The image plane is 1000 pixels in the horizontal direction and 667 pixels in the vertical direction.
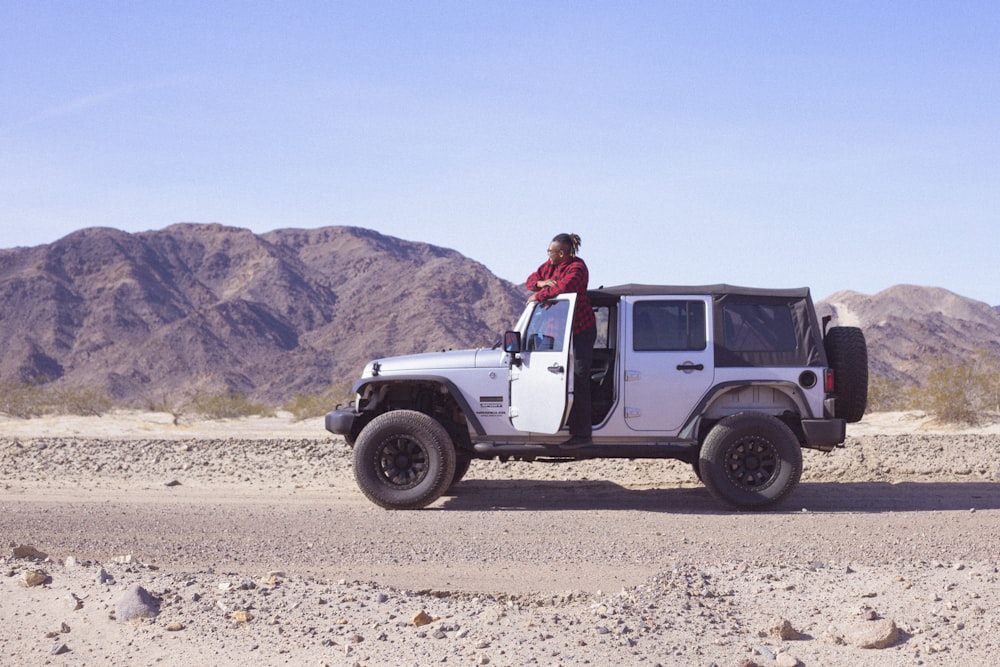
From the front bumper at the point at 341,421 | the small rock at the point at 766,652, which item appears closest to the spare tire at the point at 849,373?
the front bumper at the point at 341,421

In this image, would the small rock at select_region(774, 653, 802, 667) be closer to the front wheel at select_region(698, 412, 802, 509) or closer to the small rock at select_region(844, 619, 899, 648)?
the small rock at select_region(844, 619, 899, 648)

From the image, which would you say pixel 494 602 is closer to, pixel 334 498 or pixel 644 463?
pixel 334 498

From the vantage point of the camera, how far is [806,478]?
12672 mm

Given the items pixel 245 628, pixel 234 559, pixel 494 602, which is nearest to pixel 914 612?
pixel 494 602

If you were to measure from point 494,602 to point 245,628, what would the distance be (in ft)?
4.48

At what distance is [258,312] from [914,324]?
4057cm

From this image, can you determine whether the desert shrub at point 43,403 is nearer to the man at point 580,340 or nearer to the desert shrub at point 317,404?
the desert shrub at point 317,404

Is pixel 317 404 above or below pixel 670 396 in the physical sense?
below

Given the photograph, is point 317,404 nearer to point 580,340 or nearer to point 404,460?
point 404,460

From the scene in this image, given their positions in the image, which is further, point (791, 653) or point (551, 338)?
point (551, 338)

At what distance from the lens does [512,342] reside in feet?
32.4

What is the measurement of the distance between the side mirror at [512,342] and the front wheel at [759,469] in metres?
1.97

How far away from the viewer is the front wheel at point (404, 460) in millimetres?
9922

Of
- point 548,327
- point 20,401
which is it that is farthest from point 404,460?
point 20,401
